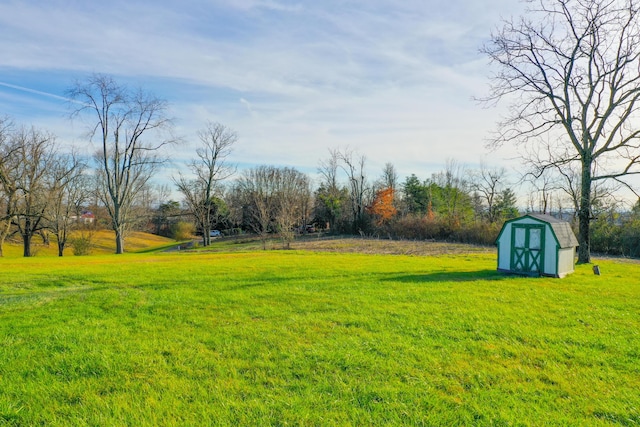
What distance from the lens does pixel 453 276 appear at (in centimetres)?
1270

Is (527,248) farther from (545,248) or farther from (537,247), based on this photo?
(545,248)

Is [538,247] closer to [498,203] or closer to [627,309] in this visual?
[627,309]

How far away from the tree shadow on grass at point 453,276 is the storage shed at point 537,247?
0.83 m

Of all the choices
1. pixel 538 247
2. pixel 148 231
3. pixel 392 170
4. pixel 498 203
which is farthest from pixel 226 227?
pixel 538 247

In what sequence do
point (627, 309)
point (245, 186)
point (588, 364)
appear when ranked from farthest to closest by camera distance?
point (245, 186), point (627, 309), point (588, 364)

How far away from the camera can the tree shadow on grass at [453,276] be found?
38.7 feet

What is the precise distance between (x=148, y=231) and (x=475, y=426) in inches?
2595

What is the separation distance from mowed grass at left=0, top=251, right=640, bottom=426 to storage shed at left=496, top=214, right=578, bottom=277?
360cm

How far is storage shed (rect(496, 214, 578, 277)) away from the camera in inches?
510

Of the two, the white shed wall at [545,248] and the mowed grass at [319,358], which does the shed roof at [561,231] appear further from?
the mowed grass at [319,358]

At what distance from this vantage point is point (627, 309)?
798cm

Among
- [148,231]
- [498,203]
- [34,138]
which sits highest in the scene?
[34,138]

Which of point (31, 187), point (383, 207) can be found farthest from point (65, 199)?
point (383, 207)

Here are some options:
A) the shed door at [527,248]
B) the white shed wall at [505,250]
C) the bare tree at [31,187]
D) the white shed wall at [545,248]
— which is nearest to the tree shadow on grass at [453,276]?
the white shed wall at [505,250]
